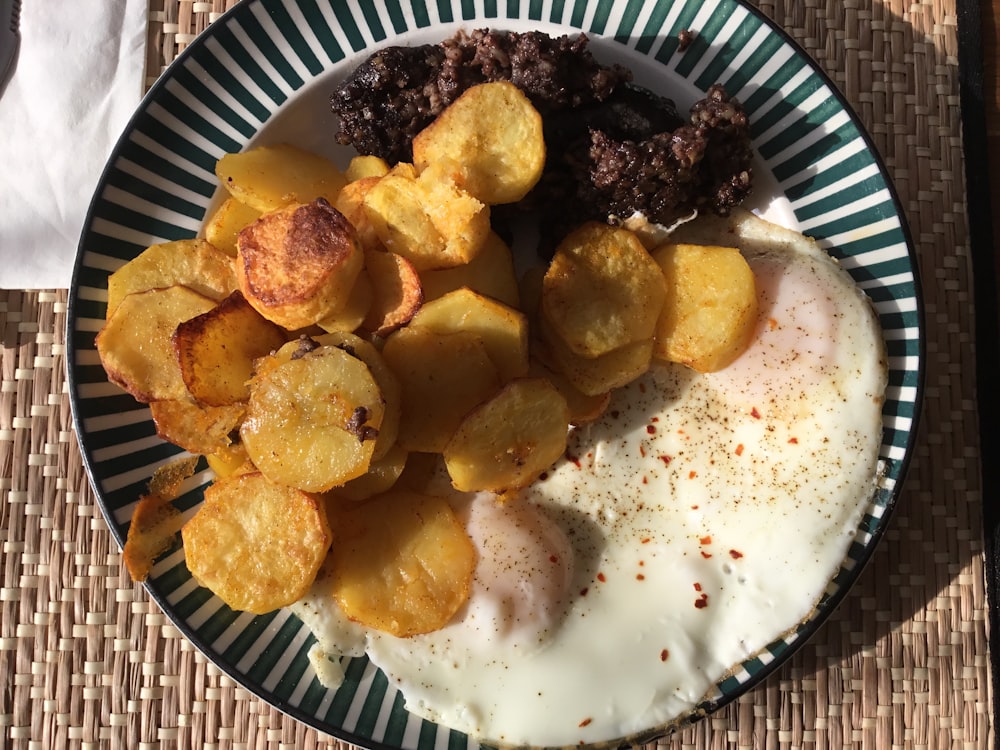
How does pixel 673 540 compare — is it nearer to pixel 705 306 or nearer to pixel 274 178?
pixel 705 306

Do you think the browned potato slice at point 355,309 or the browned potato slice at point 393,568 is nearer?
the browned potato slice at point 355,309

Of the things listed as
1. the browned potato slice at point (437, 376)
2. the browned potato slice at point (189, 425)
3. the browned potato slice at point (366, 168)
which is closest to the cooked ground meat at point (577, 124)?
the browned potato slice at point (366, 168)

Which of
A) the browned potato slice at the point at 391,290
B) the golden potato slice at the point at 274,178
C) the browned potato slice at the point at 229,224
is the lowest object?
the browned potato slice at the point at 391,290

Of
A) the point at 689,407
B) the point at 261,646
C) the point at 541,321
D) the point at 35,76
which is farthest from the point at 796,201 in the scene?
the point at 35,76

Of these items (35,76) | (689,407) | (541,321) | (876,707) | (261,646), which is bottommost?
(876,707)

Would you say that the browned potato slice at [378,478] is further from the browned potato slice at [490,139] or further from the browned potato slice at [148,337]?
the browned potato slice at [490,139]

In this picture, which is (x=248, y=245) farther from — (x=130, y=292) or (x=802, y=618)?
(x=802, y=618)

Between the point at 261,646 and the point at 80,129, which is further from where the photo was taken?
the point at 80,129
